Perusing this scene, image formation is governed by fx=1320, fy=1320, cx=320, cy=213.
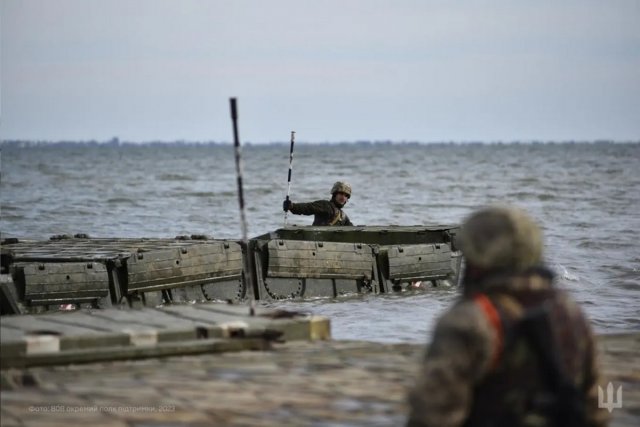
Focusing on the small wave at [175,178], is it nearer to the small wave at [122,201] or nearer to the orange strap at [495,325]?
the small wave at [122,201]

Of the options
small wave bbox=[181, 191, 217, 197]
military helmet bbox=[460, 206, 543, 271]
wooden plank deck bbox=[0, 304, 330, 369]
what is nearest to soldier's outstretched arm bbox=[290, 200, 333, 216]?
wooden plank deck bbox=[0, 304, 330, 369]

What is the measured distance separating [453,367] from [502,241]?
0.50 m

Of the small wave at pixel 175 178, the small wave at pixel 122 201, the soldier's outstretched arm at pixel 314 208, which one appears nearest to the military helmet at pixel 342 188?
the soldier's outstretched arm at pixel 314 208

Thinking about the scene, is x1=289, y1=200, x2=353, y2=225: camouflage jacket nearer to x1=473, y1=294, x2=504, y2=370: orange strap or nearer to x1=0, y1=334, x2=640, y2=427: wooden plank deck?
x1=0, y1=334, x2=640, y2=427: wooden plank deck

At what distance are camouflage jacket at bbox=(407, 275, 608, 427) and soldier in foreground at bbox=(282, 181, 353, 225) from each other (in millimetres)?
15952

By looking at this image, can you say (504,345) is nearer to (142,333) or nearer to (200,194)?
(142,333)

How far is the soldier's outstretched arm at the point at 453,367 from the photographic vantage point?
15.1ft

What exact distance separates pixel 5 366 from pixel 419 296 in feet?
37.6

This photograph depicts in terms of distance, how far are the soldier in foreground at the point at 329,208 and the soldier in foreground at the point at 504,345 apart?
15.9m

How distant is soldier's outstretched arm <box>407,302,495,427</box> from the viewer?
15.1ft

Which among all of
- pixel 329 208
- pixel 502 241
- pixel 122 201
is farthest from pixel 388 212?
pixel 502 241

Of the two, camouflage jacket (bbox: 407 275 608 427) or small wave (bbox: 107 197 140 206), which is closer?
camouflage jacket (bbox: 407 275 608 427)

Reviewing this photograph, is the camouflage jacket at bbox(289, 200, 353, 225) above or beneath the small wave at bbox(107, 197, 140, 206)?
above

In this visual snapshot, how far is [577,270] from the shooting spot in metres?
25.6
